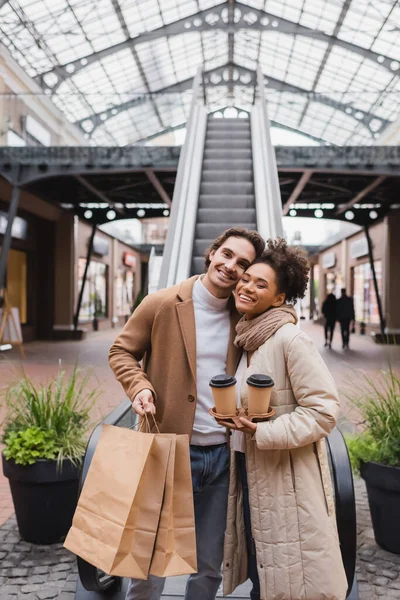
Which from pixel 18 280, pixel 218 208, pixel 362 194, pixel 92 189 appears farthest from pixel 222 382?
pixel 18 280

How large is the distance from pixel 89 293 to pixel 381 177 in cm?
1260

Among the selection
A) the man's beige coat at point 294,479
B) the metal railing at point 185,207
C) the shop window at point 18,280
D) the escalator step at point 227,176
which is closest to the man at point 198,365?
the man's beige coat at point 294,479

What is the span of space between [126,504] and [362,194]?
43.3 ft

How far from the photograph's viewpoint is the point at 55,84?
2216 centimetres

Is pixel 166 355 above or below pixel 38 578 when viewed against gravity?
above

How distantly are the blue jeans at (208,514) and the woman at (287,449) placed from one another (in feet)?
0.59

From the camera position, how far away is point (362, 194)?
13.9 metres

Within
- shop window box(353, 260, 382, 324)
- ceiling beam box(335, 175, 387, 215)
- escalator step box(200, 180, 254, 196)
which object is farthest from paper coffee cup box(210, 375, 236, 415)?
shop window box(353, 260, 382, 324)

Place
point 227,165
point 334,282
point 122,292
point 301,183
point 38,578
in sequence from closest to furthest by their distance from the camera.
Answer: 1. point 38,578
2. point 227,165
3. point 301,183
4. point 334,282
5. point 122,292

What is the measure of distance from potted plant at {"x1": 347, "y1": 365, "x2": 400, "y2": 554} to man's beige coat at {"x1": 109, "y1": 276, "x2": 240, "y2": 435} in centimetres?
171

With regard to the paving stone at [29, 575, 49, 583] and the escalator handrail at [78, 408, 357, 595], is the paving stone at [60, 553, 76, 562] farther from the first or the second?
the escalator handrail at [78, 408, 357, 595]

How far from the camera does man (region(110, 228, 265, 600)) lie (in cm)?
199

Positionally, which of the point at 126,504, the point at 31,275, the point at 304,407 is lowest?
the point at 126,504

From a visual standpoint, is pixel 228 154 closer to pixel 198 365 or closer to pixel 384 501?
pixel 384 501
